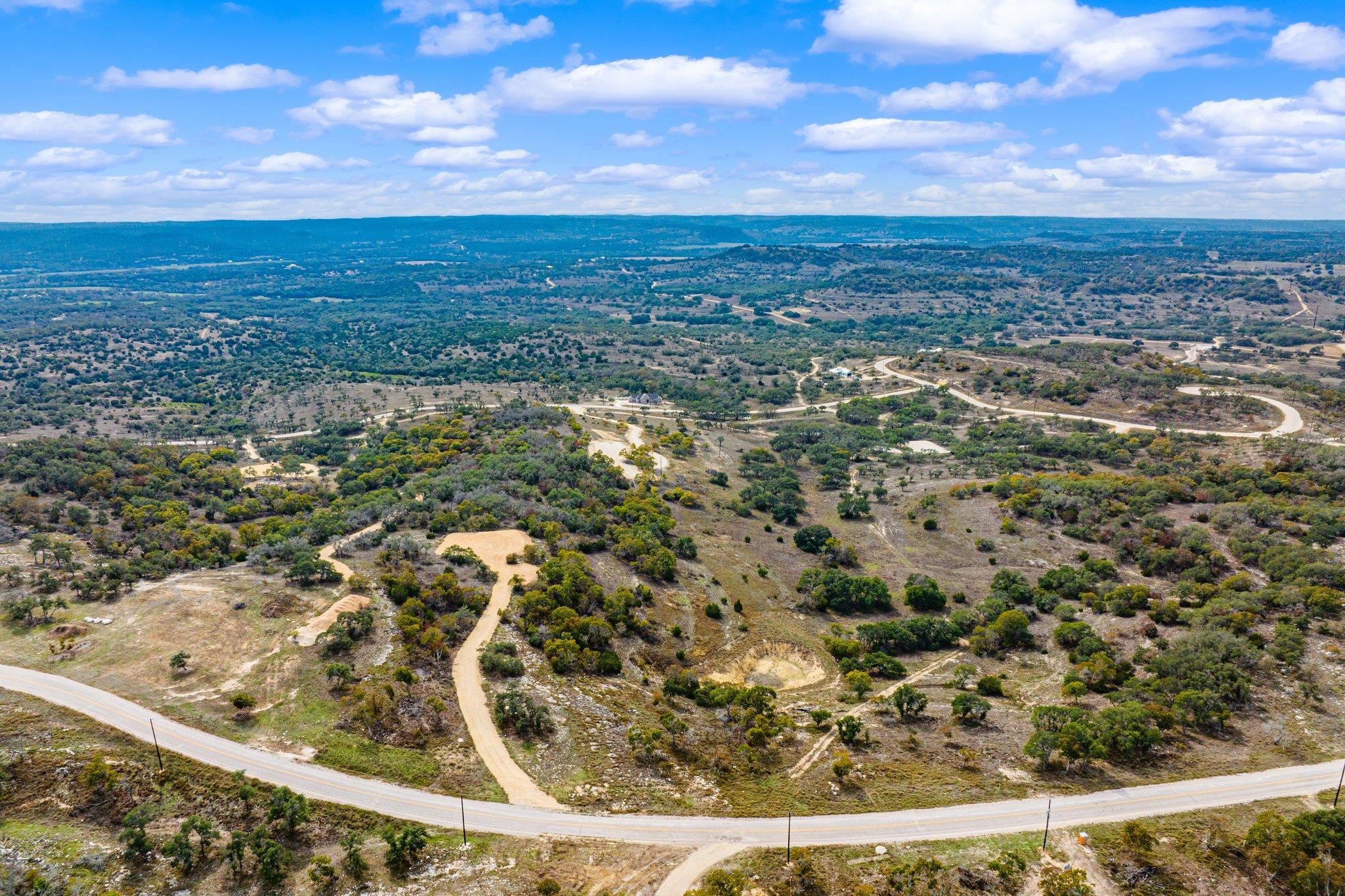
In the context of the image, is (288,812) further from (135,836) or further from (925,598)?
(925,598)

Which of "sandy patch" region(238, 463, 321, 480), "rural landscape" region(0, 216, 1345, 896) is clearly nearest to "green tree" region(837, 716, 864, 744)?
"rural landscape" region(0, 216, 1345, 896)

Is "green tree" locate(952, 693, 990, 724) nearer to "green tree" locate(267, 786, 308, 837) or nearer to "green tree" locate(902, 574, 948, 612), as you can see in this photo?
"green tree" locate(902, 574, 948, 612)

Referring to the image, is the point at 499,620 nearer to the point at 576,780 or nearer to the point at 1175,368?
the point at 576,780

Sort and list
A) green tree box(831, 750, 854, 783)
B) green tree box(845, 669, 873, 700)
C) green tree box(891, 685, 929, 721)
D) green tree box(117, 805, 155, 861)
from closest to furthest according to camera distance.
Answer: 1. green tree box(117, 805, 155, 861)
2. green tree box(831, 750, 854, 783)
3. green tree box(891, 685, 929, 721)
4. green tree box(845, 669, 873, 700)

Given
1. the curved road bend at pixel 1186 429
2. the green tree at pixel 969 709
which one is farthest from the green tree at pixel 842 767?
the curved road bend at pixel 1186 429

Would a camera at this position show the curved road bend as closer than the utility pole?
No

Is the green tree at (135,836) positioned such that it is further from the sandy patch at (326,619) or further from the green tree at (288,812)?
the sandy patch at (326,619)
